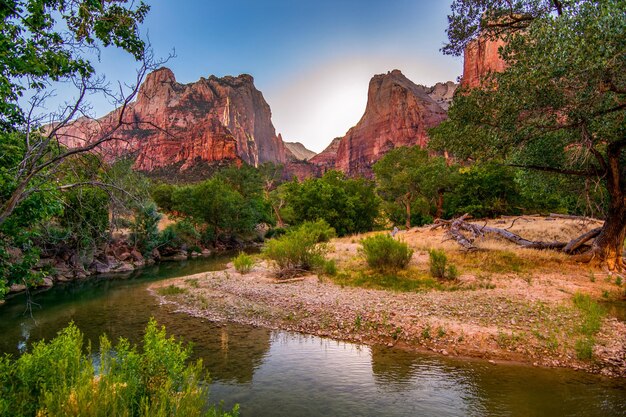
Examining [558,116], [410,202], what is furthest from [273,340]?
[410,202]

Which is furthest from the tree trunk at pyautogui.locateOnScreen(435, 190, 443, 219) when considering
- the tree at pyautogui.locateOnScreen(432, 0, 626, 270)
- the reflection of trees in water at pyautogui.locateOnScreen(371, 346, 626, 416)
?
the reflection of trees in water at pyautogui.locateOnScreen(371, 346, 626, 416)

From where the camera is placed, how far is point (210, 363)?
27.7 ft

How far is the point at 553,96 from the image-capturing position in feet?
32.6

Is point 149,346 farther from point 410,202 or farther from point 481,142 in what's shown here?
point 410,202

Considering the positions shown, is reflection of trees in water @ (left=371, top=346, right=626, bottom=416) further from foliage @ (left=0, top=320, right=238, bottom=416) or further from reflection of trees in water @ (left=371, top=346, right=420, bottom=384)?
foliage @ (left=0, top=320, right=238, bottom=416)

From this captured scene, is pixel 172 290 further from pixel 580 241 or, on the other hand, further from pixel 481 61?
pixel 481 61

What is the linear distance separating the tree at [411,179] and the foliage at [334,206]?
11.3ft

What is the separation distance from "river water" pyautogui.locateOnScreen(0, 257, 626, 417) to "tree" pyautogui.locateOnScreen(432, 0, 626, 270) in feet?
23.3

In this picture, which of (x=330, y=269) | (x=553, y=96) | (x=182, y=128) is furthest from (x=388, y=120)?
(x=553, y=96)

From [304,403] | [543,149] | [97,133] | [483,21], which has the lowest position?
[304,403]

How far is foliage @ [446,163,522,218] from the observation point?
3488cm

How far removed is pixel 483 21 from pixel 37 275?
51.3 ft

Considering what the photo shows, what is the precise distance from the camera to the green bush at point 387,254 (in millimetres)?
15891

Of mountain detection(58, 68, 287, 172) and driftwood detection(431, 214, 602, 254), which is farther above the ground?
mountain detection(58, 68, 287, 172)
